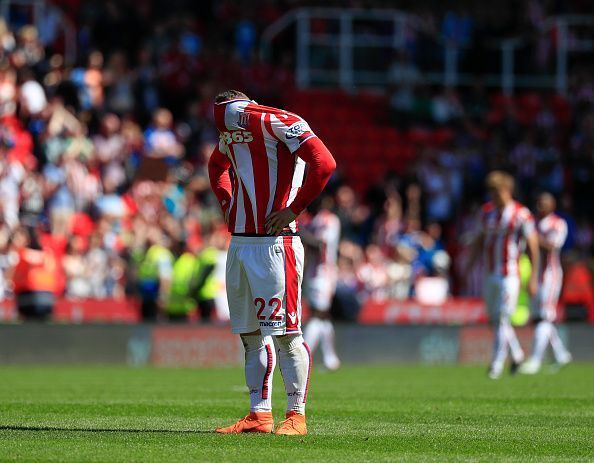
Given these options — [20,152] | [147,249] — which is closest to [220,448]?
[147,249]

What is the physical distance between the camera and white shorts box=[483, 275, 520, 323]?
18094 millimetres

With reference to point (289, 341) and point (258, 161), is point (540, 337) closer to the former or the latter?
point (289, 341)

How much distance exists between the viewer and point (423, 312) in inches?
992

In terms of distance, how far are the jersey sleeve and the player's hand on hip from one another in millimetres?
432

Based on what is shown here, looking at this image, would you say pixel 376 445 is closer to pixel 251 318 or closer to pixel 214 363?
pixel 251 318

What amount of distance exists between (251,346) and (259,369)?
0.18 metres

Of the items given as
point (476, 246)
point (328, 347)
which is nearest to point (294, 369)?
point (476, 246)

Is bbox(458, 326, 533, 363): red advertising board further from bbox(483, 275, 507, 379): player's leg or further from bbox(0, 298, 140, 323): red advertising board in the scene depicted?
bbox(483, 275, 507, 379): player's leg

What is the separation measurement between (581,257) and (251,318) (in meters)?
19.1

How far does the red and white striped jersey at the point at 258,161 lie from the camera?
32.2 ft

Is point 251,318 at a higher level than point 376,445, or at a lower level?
higher

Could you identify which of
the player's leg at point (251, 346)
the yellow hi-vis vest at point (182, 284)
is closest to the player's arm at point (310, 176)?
the player's leg at point (251, 346)

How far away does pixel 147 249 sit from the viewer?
2345 cm

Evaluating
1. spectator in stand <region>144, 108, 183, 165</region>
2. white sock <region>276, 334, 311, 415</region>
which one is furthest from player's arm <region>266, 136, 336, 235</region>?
spectator in stand <region>144, 108, 183, 165</region>
